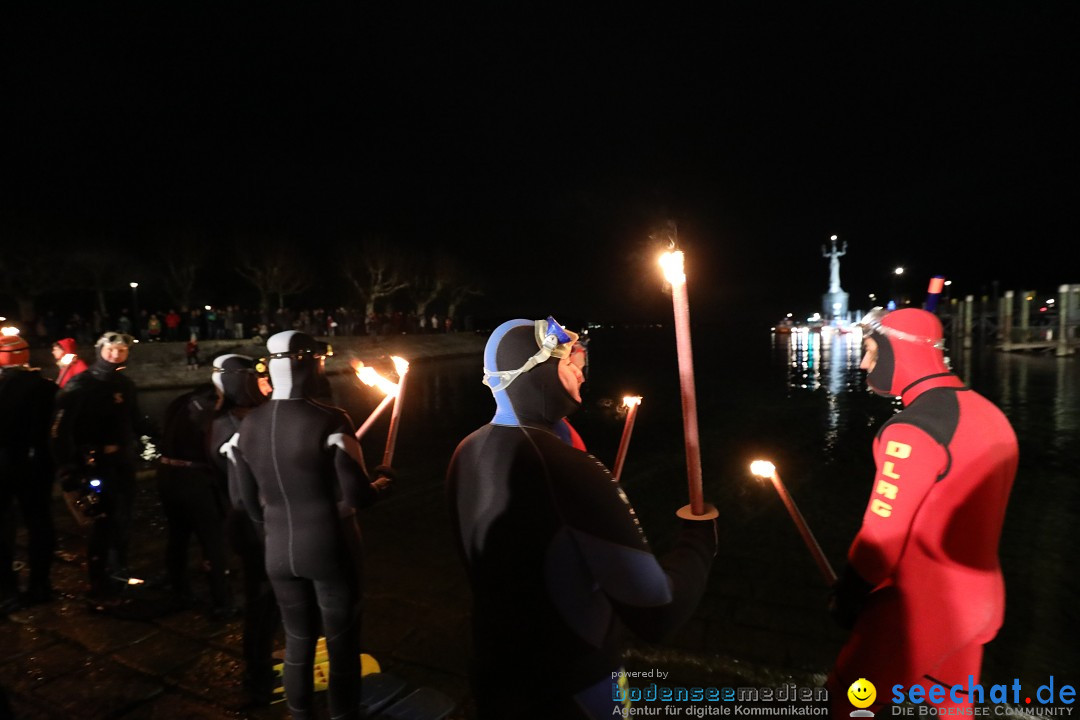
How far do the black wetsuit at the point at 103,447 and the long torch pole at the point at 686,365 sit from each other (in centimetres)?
455

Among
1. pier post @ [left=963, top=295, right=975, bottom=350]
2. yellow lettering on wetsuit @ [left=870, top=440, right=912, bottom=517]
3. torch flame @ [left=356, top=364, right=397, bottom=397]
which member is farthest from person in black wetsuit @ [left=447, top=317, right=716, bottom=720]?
pier post @ [left=963, top=295, right=975, bottom=350]

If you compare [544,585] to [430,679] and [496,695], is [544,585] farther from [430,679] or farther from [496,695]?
[430,679]

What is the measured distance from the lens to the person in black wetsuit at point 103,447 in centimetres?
413

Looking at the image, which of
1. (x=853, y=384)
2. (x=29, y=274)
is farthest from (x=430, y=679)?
(x=29, y=274)

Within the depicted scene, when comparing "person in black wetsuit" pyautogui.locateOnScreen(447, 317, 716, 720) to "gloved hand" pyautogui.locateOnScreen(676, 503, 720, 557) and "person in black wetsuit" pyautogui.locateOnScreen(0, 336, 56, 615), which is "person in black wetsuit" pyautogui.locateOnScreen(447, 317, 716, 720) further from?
"person in black wetsuit" pyautogui.locateOnScreen(0, 336, 56, 615)

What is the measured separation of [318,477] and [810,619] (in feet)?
11.6

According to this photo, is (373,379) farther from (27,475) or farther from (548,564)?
(27,475)

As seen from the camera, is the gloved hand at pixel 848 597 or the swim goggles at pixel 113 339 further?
the swim goggles at pixel 113 339

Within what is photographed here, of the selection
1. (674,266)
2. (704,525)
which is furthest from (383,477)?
(674,266)

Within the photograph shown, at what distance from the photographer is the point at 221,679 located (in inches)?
131

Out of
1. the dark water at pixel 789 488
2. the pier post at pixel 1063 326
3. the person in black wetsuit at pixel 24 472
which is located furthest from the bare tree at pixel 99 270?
the pier post at pixel 1063 326

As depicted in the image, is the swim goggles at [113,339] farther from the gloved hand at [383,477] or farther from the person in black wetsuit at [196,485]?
the gloved hand at [383,477]

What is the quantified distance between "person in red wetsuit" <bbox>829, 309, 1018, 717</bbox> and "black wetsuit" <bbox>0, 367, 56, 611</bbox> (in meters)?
5.44

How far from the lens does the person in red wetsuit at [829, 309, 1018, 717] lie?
6.70 ft
